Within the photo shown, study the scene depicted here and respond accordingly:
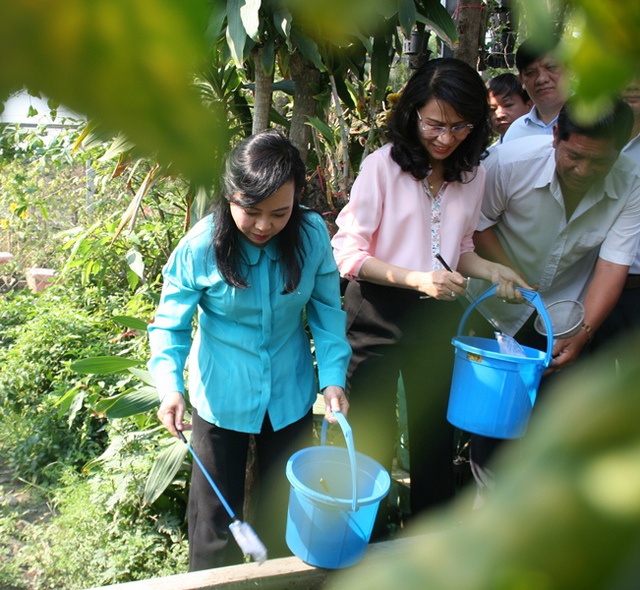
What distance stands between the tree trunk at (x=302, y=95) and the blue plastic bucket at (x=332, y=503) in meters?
1.21

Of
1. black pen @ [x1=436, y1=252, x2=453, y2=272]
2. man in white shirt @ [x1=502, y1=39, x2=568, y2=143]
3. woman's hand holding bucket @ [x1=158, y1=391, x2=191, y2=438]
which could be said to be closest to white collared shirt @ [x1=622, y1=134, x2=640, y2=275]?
man in white shirt @ [x1=502, y1=39, x2=568, y2=143]

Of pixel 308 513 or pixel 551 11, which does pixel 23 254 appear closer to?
pixel 308 513

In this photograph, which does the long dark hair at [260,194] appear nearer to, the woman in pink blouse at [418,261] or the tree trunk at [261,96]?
the woman in pink blouse at [418,261]

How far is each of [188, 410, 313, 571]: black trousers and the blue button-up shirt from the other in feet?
0.22

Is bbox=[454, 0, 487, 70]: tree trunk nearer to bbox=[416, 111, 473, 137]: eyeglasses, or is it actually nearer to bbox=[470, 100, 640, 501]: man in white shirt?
bbox=[470, 100, 640, 501]: man in white shirt

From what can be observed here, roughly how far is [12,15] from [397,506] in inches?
116

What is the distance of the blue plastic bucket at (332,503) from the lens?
1.96 m

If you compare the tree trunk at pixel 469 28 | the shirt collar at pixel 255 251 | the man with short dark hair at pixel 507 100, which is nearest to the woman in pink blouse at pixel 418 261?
the shirt collar at pixel 255 251

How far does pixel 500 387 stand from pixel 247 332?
29.8 inches

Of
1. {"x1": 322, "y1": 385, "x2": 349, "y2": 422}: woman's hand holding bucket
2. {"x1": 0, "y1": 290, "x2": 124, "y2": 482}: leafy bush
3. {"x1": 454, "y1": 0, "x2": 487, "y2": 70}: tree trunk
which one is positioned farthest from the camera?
{"x1": 0, "y1": 290, "x2": 124, "y2": 482}: leafy bush

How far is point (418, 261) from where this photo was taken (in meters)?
2.29

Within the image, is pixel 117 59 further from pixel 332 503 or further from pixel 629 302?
pixel 629 302

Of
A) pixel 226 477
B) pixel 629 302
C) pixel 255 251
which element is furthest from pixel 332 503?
pixel 629 302

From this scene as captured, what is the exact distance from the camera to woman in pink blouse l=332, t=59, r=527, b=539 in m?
2.20
